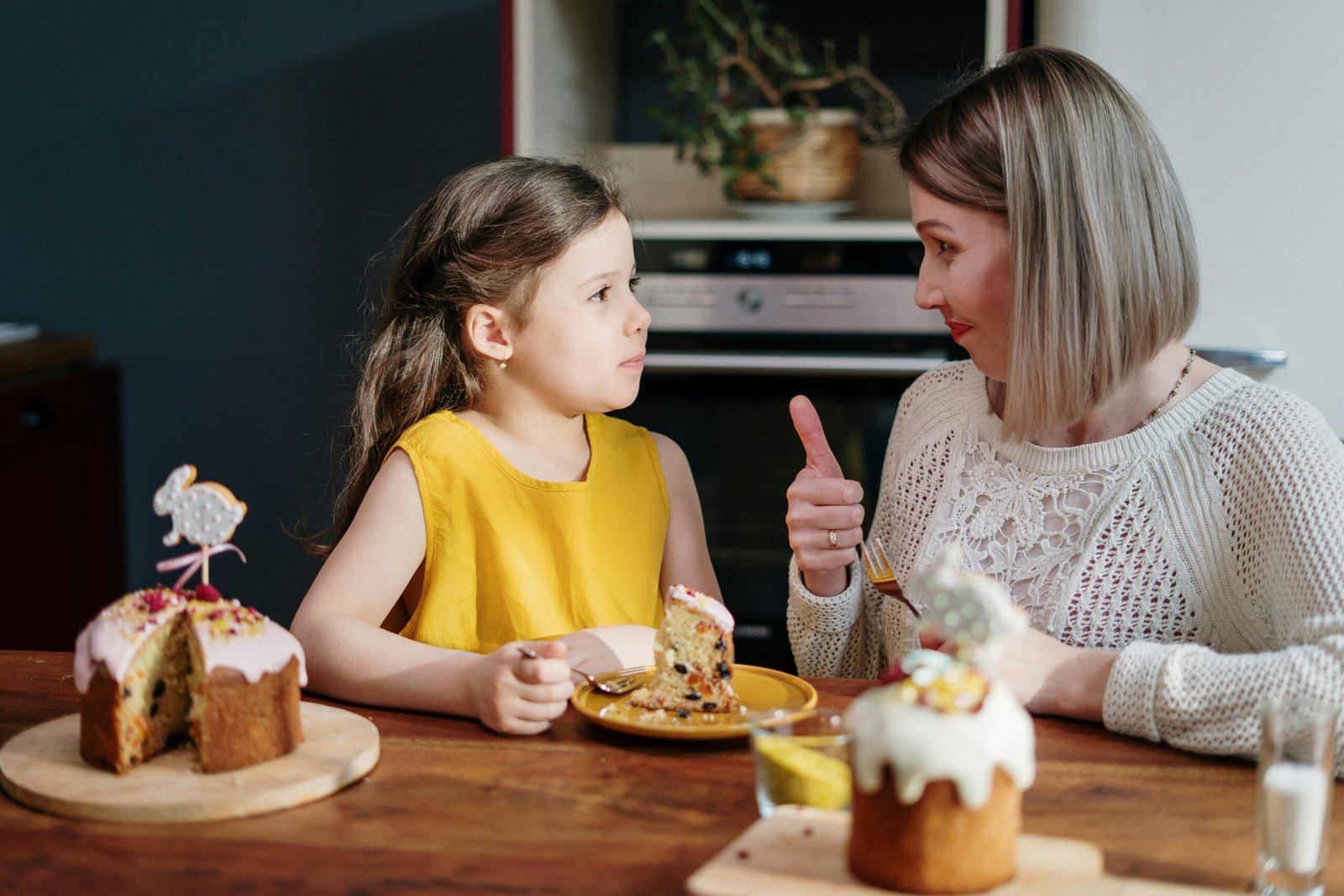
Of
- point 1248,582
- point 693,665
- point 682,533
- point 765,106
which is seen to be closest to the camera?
point 693,665

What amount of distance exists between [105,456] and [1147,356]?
2.31 meters

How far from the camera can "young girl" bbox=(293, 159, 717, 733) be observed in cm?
→ 147

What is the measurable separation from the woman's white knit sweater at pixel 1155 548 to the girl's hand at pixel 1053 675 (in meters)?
0.03

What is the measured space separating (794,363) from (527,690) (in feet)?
4.10

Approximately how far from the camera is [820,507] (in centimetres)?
138

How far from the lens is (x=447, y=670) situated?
3.76ft

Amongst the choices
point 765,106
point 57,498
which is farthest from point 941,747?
point 57,498

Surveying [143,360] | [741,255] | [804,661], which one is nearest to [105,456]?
[143,360]

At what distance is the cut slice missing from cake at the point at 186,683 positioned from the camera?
98 centimetres

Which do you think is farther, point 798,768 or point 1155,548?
point 1155,548

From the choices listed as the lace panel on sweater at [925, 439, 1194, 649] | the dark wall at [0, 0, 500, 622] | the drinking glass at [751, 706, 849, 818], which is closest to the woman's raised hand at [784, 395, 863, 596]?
the lace panel on sweater at [925, 439, 1194, 649]

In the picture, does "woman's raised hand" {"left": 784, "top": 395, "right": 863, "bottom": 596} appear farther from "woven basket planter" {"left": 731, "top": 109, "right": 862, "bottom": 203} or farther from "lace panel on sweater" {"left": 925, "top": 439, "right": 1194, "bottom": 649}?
"woven basket planter" {"left": 731, "top": 109, "right": 862, "bottom": 203}

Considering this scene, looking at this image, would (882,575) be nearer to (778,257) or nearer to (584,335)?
(584,335)

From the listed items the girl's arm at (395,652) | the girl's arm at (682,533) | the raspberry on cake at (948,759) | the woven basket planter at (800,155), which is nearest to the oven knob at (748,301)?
the woven basket planter at (800,155)
